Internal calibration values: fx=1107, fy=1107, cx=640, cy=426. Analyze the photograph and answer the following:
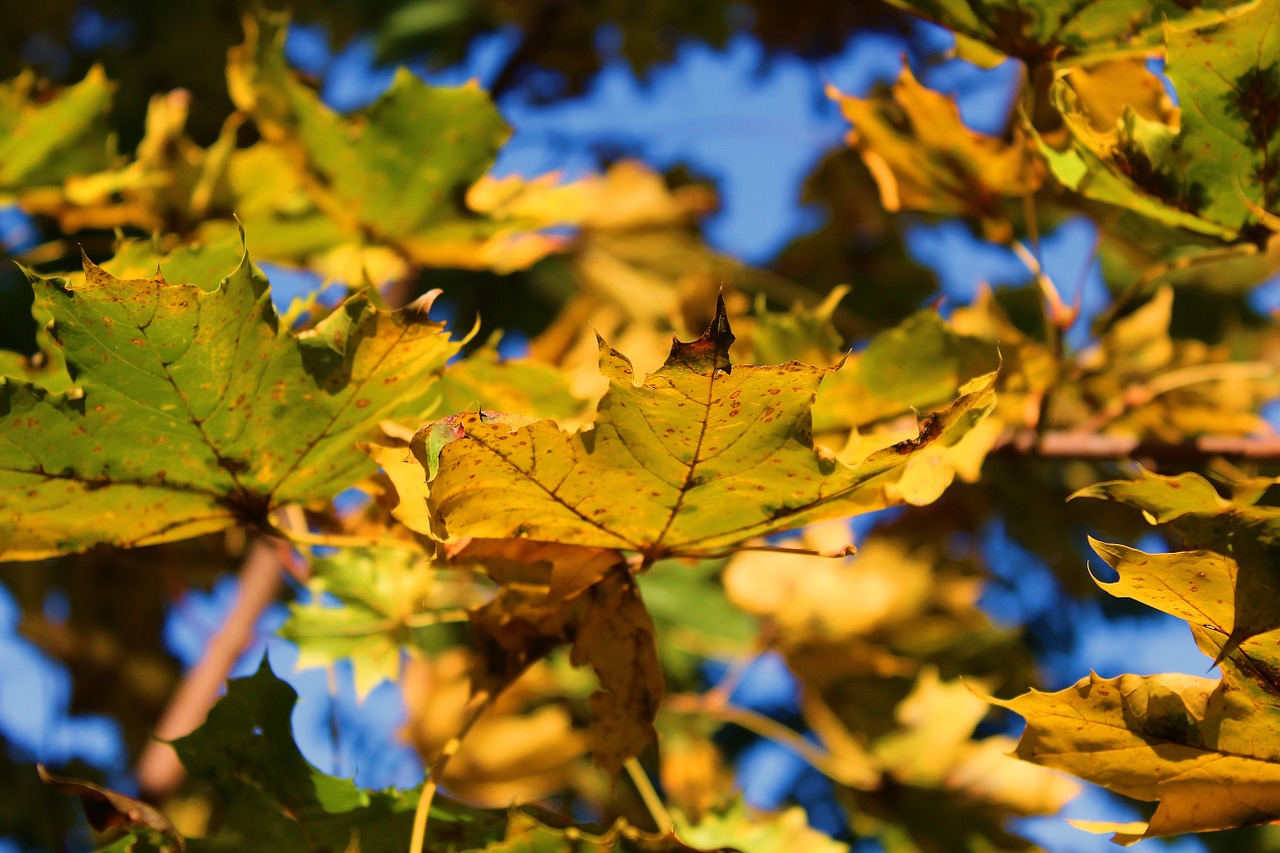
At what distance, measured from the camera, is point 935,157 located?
97cm

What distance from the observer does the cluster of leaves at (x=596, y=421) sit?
0.62 m

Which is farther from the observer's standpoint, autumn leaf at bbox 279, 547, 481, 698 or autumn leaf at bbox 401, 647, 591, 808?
autumn leaf at bbox 401, 647, 591, 808

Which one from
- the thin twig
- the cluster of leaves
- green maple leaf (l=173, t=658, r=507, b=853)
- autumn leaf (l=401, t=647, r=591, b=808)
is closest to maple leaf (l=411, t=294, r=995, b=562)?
the cluster of leaves

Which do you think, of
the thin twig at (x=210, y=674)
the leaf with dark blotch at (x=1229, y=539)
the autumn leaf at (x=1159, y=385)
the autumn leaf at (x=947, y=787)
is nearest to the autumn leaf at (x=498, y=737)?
the thin twig at (x=210, y=674)

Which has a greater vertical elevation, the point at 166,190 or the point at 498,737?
the point at 166,190

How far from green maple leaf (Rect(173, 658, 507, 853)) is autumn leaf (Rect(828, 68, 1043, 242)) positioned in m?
0.62

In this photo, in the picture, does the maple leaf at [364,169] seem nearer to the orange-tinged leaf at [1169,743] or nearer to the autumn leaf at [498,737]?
the orange-tinged leaf at [1169,743]

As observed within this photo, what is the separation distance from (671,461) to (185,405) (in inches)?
11.6

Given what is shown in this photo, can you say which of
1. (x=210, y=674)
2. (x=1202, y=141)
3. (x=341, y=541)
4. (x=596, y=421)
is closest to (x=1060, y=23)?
(x=1202, y=141)

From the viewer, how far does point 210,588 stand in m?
1.87

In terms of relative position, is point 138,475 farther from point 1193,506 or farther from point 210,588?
point 210,588

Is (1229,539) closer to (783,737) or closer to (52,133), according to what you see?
(783,737)

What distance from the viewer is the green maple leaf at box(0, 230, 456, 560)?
629mm

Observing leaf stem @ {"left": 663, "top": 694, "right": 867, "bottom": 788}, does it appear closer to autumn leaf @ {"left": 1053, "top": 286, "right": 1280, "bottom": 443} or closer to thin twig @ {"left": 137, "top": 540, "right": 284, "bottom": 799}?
autumn leaf @ {"left": 1053, "top": 286, "right": 1280, "bottom": 443}
